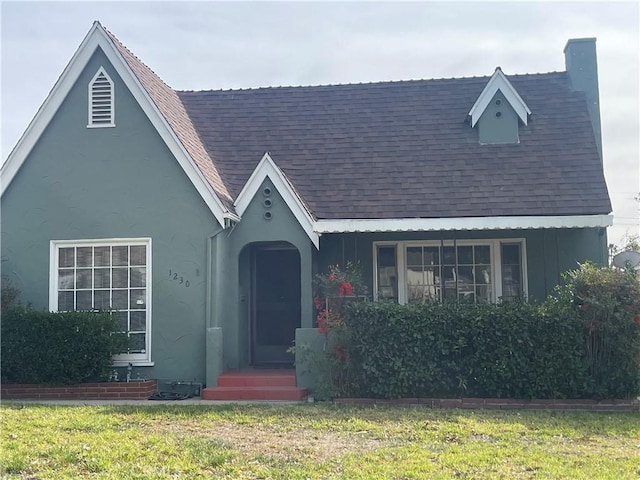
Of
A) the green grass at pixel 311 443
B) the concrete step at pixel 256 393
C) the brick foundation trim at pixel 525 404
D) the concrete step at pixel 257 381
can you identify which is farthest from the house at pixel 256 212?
the green grass at pixel 311 443

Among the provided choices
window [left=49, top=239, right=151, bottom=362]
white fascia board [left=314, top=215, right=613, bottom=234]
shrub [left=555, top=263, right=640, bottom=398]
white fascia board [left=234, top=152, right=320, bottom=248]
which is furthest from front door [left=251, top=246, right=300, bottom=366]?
shrub [left=555, top=263, right=640, bottom=398]

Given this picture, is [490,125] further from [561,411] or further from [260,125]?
[561,411]

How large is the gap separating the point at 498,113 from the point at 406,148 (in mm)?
2074

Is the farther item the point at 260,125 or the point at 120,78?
the point at 260,125

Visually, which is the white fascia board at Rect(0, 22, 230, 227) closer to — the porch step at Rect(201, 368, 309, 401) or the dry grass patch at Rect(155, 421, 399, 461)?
the porch step at Rect(201, 368, 309, 401)

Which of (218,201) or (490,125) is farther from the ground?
(490,125)

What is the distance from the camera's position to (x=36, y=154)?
42.4ft

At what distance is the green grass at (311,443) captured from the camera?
22.6 ft

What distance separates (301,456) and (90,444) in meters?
2.40

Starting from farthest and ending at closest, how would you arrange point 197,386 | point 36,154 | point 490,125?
point 490,125, point 36,154, point 197,386

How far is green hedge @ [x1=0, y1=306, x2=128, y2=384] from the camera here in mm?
11812

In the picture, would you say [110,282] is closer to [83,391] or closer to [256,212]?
[83,391]

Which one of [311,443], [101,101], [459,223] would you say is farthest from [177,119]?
[311,443]

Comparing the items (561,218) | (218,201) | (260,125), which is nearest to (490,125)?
(561,218)
